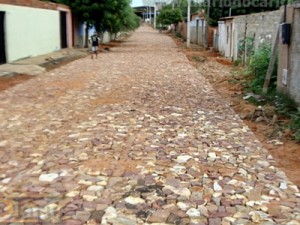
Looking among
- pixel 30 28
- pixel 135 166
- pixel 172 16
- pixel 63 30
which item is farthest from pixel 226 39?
pixel 172 16

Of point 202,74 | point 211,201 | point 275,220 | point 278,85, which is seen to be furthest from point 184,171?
point 202,74

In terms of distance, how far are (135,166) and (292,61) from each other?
506 cm

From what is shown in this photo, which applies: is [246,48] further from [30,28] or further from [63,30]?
[63,30]

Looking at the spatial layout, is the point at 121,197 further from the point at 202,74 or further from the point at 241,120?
the point at 202,74

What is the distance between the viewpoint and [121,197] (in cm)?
438

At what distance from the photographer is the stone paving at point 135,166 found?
4070mm

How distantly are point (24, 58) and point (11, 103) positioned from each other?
10.0m

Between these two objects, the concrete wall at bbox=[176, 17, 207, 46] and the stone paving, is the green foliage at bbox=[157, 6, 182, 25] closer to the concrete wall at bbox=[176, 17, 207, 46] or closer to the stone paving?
the concrete wall at bbox=[176, 17, 207, 46]

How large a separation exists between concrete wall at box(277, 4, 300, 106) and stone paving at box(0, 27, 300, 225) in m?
1.32

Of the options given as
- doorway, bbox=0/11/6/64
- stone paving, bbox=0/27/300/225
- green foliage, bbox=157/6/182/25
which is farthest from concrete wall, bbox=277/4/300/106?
green foliage, bbox=157/6/182/25

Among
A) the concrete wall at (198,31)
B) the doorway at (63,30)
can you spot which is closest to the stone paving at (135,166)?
the doorway at (63,30)

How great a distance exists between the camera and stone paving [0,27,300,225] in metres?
4.07

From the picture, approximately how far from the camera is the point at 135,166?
5297 millimetres

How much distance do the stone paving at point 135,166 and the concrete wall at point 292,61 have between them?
1.32 metres
